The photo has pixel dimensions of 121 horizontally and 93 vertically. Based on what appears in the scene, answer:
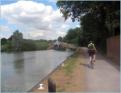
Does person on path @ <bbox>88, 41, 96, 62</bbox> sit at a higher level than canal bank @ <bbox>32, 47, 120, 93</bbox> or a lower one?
higher

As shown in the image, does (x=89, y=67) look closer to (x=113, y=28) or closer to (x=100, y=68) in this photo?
(x=100, y=68)

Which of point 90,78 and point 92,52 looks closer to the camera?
point 90,78

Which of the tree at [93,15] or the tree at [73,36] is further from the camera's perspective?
the tree at [93,15]

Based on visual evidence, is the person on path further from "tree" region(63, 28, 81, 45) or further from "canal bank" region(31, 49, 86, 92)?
"tree" region(63, 28, 81, 45)

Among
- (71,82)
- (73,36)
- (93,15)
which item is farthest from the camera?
(71,82)

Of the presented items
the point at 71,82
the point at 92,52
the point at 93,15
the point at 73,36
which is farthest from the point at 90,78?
the point at 73,36

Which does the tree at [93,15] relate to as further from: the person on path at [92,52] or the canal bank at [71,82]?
the canal bank at [71,82]

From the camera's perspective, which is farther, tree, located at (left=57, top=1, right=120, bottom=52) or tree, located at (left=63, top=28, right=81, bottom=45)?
tree, located at (left=57, top=1, right=120, bottom=52)

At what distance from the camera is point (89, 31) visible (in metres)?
11.7

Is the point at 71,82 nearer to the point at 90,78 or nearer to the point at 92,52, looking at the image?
the point at 90,78

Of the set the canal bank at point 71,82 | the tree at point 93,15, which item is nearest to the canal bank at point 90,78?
the canal bank at point 71,82

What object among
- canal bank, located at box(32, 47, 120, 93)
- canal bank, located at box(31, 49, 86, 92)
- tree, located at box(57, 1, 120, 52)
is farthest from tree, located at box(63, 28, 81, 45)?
canal bank, located at box(31, 49, 86, 92)

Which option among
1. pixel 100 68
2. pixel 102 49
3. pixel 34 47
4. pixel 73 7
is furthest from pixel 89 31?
pixel 100 68

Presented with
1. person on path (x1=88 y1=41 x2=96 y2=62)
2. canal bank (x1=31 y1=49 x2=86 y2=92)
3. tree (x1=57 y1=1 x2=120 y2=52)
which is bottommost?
canal bank (x1=31 y1=49 x2=86 y2=92)
